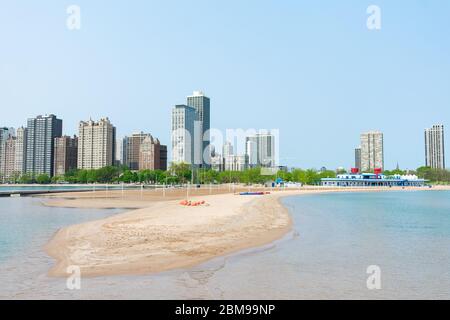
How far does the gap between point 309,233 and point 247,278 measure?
15.1 metres

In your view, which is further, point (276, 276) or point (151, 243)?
point (151, 243)

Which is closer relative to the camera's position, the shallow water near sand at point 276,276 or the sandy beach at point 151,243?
the shallow water near sand at point 276,276

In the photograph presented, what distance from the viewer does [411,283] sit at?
1452 cm

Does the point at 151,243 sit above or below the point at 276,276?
above

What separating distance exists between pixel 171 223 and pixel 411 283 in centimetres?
1974

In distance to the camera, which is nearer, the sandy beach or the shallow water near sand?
the shallow water near sand

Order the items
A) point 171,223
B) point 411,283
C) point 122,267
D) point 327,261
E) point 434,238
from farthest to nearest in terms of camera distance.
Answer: point 171,223
point 434,238
point 327,261
point 122,267
point 411,283

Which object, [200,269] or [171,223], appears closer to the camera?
[200,269]
